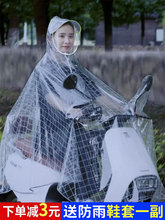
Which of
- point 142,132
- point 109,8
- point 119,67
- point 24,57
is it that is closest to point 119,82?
point 119,67

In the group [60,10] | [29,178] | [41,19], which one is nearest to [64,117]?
[29,178]

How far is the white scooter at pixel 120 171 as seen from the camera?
311 cm

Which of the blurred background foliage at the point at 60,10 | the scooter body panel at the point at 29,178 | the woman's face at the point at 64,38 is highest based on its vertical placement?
the blurred background foliage at the point at 60,10

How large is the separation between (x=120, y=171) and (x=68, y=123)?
0.56 meters

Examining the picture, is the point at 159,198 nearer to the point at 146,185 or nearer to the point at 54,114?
the point at 146,185

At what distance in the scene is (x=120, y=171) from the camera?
3105mm

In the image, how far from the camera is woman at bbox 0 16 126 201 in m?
3.31

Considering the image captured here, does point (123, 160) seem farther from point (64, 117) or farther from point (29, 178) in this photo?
point (29, 178)

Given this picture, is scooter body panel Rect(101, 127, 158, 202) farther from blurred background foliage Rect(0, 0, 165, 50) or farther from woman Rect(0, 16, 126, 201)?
blurred background foliage Rect(0, 0, 165, 50)

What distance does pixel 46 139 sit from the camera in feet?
11.3

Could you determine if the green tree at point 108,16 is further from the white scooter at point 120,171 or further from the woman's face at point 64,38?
the white scooter at point 120,171

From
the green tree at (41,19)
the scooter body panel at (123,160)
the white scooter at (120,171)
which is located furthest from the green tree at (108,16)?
the scooter body panel at (123,160)

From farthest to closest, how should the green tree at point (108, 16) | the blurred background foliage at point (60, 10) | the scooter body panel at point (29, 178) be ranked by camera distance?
1. the green tree at point (108, 16)
2. the blurred background foliage at point (60, 10)
3. the scooter body panel at point (29, 178)

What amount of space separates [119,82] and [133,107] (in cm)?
582
